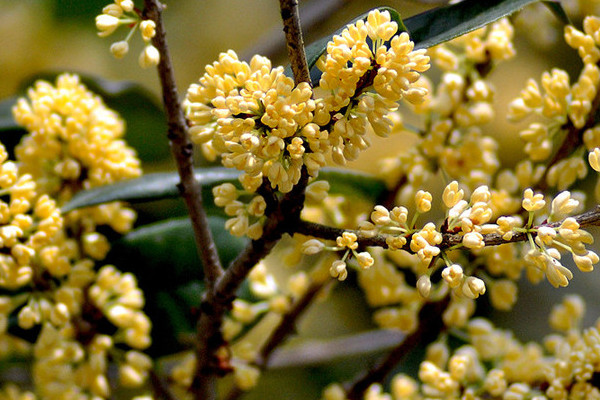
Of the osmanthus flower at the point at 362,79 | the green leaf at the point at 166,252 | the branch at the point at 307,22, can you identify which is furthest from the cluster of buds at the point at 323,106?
the branch at the point at 307,22

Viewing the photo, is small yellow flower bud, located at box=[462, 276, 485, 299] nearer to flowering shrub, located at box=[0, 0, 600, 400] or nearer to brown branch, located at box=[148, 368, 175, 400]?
flowering shrub, located at box=[0, 0, 600, 400]

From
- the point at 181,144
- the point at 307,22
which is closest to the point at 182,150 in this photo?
the point at 181,144

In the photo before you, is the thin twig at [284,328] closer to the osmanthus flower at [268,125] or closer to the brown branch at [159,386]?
the brown branch at [159,386]

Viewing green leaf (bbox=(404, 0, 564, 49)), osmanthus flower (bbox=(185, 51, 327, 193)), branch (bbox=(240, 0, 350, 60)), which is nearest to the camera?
osmanthus flower (bbox=(185, 51, 327, 193))

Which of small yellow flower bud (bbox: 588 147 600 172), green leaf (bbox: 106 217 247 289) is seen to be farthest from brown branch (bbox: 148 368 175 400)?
small yellow flower bud (bbox: 588 147 600 172)

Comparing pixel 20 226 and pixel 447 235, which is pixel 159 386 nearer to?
pixel 20 226

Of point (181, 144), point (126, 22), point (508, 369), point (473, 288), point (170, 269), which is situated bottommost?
point (508, 369)

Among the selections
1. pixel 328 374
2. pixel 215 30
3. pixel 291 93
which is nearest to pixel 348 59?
pixel 291 93

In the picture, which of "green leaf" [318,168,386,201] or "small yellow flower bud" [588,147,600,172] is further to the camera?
"green leaf" [318,168,386,201]
